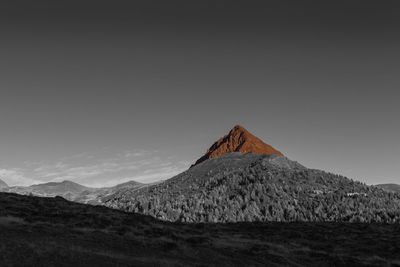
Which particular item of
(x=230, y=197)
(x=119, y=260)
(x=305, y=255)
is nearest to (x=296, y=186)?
(x=230, y=197)

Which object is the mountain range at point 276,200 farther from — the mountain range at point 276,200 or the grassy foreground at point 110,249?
the grassy foreground at point 110,249

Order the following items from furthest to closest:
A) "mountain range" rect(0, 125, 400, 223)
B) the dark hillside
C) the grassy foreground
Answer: "mountain range" rect(0, 125, 400, 223), the dark hillside, the grassy foreground

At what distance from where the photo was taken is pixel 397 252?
4988 centimetres

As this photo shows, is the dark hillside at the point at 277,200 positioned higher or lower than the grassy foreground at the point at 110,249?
higher

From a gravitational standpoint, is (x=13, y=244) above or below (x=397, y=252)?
above

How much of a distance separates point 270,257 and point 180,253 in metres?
10.3

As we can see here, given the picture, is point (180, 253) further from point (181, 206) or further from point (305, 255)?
point (181, 206)

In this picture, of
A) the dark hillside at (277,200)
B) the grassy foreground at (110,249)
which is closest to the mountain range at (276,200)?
the dark hillside at (277,200)

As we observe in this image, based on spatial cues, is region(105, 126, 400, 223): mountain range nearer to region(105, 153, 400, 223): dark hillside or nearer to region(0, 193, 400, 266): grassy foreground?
region(105, 153, 400, 223): dark hillside

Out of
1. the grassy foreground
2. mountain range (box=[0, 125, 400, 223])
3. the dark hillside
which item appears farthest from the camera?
mountain range (box=[0, 125, 400, 223])

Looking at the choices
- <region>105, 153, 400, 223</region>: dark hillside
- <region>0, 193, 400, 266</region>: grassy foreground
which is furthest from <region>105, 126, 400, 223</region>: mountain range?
<region>0, 193, 400, 266</region>: grassy foreground

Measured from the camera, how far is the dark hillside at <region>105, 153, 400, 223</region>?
103812 mm

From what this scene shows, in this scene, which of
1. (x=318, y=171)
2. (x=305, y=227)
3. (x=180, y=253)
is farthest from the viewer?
(x=318, y=171)

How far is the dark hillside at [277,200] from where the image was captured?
341ft
